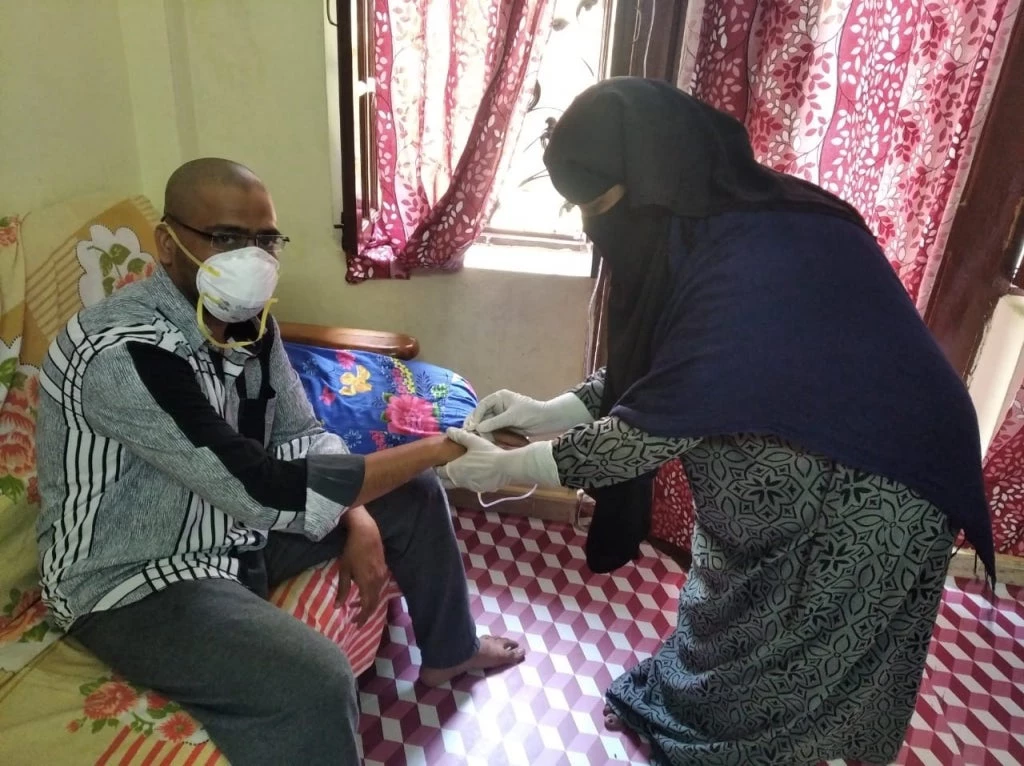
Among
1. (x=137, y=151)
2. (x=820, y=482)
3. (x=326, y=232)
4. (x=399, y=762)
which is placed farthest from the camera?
(x=326, y=232)

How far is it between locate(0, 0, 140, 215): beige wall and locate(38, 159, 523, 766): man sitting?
57 centimetres

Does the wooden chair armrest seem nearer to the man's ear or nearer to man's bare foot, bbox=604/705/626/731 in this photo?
the man's ear

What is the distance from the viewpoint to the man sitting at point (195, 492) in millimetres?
1062

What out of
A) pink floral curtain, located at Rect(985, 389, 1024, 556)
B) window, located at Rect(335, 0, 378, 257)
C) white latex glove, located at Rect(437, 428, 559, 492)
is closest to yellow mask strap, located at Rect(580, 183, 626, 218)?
white latex glove, located at Rect(437, 428, 559, 492)

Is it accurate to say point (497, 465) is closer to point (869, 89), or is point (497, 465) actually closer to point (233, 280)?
point (233, 280)

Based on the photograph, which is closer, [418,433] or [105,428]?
[105,428]

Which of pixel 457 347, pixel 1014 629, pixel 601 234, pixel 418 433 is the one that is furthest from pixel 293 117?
Result: pixel 1014 629

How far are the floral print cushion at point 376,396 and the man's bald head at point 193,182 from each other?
670 millimetres

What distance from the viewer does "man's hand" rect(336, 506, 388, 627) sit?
137cm

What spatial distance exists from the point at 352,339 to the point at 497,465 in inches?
30.4

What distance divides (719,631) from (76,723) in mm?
1106

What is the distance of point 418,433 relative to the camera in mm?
1714

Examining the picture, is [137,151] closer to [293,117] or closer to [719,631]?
[293,117]

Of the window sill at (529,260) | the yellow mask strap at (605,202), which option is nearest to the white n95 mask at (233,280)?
the yellow mask strap at (605,202)
